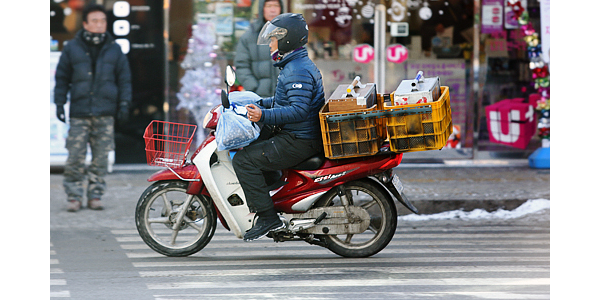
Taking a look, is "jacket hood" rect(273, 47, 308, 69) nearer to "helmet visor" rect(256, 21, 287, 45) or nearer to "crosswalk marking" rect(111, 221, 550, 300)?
"helmet visor" rect(256, 21, 287, 45)

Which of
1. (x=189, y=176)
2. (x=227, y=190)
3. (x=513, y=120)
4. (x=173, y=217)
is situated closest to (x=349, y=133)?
(x=227, y=190)

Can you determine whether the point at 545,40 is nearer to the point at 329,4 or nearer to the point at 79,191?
the point at 329,4

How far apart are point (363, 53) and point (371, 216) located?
19.4ft

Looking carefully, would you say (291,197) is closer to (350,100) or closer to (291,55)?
(350,100)

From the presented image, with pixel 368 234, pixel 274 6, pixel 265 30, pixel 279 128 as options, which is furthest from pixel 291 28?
pixel 274 6

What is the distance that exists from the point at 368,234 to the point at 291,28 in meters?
1.88

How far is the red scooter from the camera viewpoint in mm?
6605

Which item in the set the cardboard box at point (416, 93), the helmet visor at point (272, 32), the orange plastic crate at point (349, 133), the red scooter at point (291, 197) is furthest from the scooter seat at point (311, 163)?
the helmet visor at point (272, 32)

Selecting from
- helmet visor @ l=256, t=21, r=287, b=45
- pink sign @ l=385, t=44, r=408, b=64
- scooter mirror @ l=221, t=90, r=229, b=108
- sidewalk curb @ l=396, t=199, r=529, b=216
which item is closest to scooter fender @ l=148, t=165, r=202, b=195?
scooter mirror @ l=221, t=90, r=229, b=108

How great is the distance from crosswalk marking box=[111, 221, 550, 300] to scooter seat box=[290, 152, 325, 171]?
781mm

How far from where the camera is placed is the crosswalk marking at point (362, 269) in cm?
573

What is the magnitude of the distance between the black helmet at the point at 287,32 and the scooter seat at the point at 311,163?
0.89 m

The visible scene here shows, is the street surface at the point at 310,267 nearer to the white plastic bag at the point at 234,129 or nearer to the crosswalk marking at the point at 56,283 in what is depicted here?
the crosswalk marking at the point at 56,283
